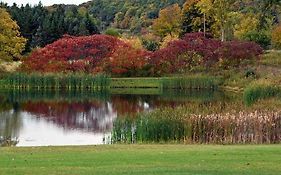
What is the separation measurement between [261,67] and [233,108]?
89.6 feet

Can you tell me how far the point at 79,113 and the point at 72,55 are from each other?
21586 millimetres

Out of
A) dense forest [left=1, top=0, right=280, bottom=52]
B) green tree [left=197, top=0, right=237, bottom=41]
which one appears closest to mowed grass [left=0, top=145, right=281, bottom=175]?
dense forest [left=1, top=0, right=280, bottom=52]

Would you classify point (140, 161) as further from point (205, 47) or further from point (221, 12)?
point (221, 12)

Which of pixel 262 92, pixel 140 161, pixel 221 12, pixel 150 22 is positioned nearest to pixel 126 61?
pixel 221 12

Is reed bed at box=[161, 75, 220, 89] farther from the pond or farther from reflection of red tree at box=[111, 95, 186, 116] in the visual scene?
reflection of red tree at box=[111, 95, 186, 116]

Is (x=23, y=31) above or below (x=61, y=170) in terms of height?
above

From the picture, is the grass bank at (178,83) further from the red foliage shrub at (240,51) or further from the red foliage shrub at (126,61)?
the red foliage shrub at (240,51)

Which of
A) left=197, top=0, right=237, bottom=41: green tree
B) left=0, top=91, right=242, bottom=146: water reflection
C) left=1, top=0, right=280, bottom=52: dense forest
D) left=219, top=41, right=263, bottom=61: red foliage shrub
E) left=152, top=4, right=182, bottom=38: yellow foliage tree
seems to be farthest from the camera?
left=152, top=4, right=182, bottom=38: yellow foliage tree

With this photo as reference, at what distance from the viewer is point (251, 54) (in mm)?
46594

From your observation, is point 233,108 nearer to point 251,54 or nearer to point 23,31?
point 251,54

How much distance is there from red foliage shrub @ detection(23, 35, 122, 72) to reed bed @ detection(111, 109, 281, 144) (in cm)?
3091

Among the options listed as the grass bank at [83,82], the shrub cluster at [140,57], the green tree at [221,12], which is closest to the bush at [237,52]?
the shrub cluster at [140,57]

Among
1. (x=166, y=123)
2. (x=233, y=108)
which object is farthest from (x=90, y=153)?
(x=233, y=108)

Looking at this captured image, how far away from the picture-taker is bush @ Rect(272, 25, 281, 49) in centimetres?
5131
